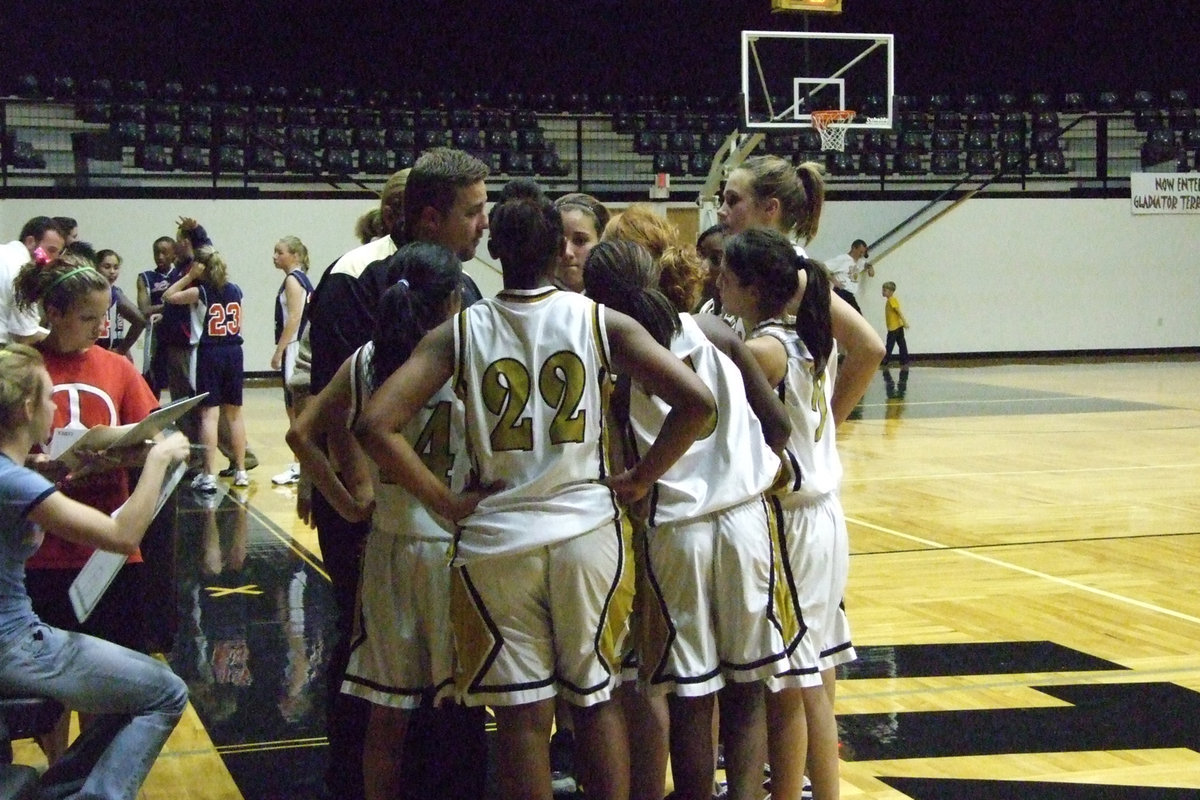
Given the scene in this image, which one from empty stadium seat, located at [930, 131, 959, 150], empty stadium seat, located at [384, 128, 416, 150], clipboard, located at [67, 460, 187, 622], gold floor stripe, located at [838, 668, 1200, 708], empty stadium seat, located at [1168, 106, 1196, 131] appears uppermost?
empty stadium seat, located at [1168, 106, 1196, 131]

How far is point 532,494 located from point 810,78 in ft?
52.9

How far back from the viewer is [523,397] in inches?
110

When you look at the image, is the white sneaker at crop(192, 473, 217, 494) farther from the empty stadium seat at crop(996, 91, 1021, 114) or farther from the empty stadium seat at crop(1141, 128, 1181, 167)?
the empty stadium seat at crop(1141, 128, 1181, 167)

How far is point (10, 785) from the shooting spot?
2.86 meters

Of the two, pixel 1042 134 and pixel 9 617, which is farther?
pixel 1042 134

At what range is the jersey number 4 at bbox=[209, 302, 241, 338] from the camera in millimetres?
9516

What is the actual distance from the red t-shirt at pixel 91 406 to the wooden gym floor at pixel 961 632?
2.48ft

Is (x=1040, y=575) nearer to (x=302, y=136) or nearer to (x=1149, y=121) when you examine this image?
(x=302, y=136)

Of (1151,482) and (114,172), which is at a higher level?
(114,172)

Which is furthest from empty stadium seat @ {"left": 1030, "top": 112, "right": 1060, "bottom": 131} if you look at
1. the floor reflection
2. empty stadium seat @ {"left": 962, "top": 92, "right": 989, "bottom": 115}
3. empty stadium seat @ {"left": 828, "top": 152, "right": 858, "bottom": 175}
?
the floor reflection

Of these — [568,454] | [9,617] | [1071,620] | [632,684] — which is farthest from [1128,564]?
[9,617]

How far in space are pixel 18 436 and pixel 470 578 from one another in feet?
3.42

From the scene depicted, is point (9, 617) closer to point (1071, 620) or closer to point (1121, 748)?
point (1121, 748)

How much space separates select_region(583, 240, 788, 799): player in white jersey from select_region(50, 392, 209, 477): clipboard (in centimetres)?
100
